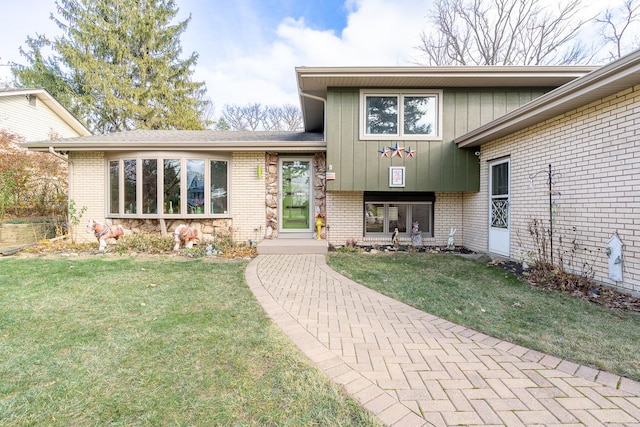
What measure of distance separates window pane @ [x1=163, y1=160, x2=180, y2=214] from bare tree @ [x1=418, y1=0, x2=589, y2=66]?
49.0 feet

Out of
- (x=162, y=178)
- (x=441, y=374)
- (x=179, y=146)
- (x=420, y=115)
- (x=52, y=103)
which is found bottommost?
(x=441, y=374)

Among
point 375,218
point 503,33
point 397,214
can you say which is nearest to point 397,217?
point 397,214

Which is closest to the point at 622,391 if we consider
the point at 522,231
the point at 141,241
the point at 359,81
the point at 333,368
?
the point at 333,368

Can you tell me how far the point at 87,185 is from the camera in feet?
24.8

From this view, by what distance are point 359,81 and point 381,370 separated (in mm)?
6323

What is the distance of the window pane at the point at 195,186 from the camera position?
737cm

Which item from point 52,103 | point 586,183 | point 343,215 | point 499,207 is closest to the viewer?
point 586,183

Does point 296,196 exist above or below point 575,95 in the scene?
below

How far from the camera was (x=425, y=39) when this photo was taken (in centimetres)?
1560

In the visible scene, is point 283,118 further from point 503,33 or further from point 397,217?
point 397,217

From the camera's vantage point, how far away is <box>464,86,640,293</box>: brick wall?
369 centimetres

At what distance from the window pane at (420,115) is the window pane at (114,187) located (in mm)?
7638

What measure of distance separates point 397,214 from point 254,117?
830 inches

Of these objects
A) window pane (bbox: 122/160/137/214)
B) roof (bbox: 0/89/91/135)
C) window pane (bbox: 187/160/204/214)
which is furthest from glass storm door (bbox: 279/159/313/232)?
roof (bbox: 0/89/91/135)
